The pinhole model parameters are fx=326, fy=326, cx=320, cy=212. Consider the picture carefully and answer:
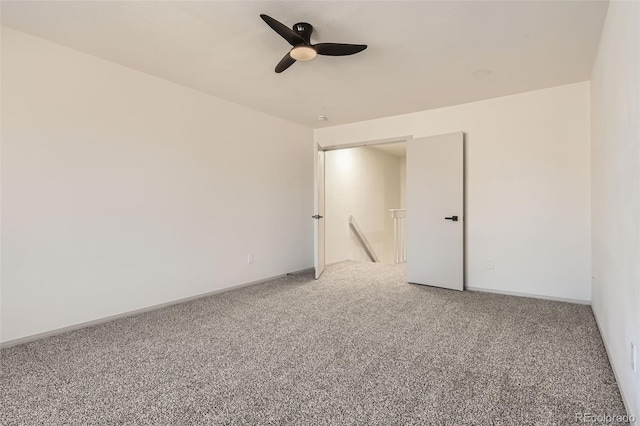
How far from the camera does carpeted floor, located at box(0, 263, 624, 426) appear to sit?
170cm

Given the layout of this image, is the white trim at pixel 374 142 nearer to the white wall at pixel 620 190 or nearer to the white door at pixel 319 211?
the white door at pixel 319 211

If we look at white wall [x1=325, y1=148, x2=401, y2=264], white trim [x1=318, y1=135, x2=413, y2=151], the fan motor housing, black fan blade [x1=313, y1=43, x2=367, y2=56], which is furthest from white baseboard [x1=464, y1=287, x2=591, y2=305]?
the fan motor housing

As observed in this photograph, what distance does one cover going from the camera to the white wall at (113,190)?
2.61 meters

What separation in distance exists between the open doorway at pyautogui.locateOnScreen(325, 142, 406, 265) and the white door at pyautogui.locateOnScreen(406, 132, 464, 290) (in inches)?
70.4

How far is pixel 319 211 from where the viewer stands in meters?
4.95

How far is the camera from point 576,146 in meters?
3.54

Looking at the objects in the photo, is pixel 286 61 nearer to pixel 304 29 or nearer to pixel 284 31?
pixel 304 29

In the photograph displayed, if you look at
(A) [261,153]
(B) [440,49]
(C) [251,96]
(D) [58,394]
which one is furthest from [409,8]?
(D) [58,394]

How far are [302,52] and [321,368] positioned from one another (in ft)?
7.33

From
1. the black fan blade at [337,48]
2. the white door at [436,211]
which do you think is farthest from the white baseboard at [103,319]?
the black fan blade at [337,48]

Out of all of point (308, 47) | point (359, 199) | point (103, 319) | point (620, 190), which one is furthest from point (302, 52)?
point (359, 199)

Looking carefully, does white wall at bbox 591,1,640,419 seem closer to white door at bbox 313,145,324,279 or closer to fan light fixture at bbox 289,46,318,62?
fan light fixture at bbox 289,46,318,62

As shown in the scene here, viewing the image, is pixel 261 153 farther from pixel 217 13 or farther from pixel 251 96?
pixel 217 13

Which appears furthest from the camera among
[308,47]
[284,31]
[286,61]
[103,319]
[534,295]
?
[534,295]
